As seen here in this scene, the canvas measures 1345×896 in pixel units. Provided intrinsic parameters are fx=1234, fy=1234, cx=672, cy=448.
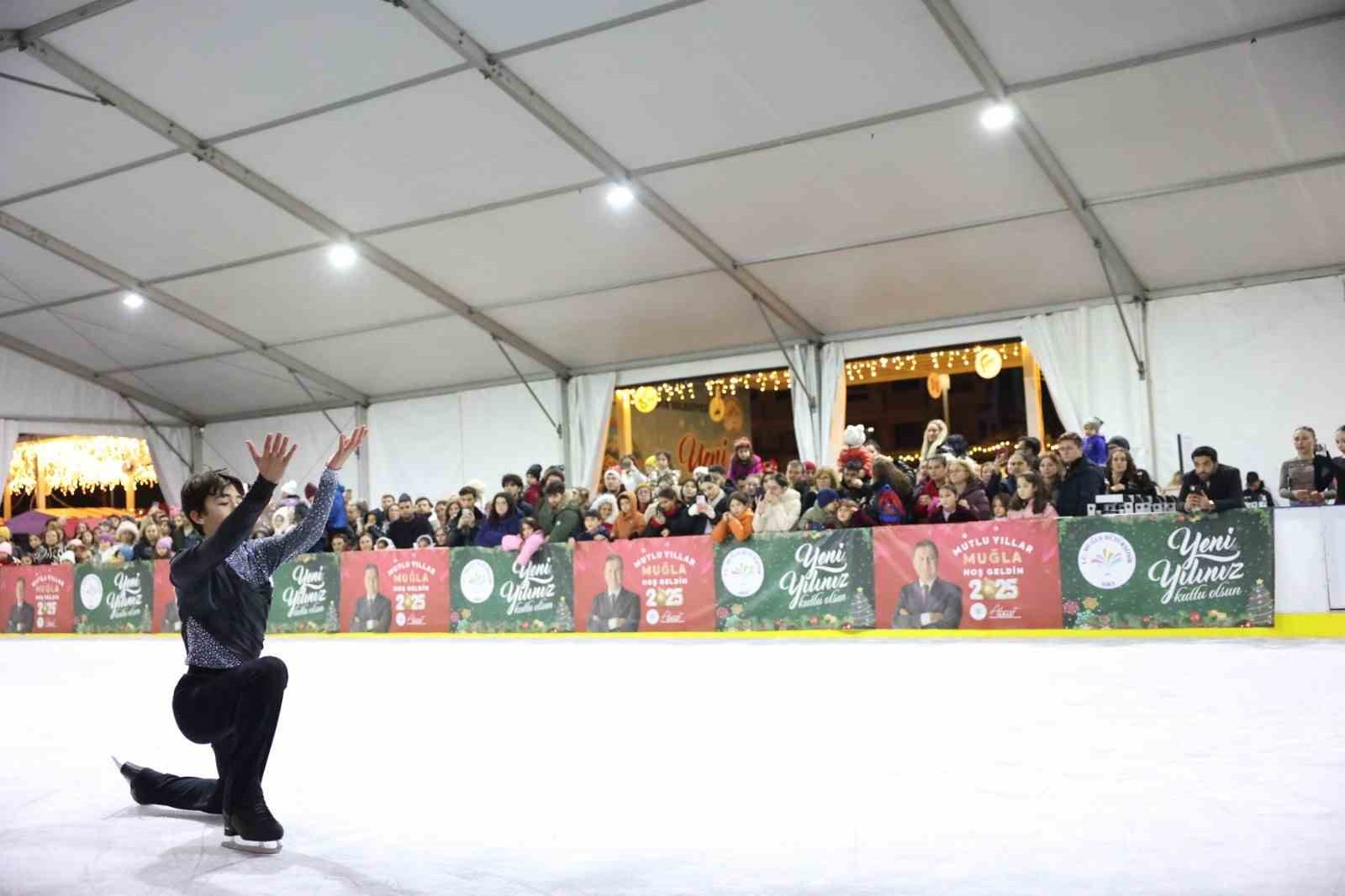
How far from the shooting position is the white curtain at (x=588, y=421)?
1831 cm

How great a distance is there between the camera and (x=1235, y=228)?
12930 mm

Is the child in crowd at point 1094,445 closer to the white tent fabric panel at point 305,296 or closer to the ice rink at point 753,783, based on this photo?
the ice rink at point 753,783

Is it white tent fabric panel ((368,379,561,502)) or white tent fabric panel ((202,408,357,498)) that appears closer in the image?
white tent fabric panel ((368,379,561,502))

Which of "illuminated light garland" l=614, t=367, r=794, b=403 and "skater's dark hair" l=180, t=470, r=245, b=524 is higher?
"illuminated light garland" l=614, t=367, r=794, b=403

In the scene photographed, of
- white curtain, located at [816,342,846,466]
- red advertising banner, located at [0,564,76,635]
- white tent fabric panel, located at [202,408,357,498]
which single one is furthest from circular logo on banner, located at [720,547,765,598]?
white tent fabric panel, located at [202,408,357,498]

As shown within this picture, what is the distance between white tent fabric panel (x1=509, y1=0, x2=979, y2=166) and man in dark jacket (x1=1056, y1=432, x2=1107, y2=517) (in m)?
3.69

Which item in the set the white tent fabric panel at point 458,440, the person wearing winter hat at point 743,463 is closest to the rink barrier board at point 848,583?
the person wearing winter hat at point 743,463

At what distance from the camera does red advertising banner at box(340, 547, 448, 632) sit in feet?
40.1

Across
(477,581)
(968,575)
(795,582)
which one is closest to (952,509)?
(968,575)

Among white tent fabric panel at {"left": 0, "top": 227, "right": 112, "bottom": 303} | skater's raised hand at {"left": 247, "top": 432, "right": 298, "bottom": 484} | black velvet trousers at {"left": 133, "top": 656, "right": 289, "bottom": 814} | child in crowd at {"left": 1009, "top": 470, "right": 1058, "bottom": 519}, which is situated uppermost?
white tent fabric panel at {"left": 0, "top": 227, "right": 112, "bottom": 303}

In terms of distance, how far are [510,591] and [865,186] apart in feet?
18.0

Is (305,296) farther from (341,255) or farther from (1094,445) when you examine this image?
(1094,445)

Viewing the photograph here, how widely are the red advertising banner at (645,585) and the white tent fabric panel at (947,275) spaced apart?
198 inches

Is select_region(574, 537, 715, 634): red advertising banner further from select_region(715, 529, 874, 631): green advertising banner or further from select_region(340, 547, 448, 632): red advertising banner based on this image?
select_region(340, 547, 448, 632): red advertising banner
